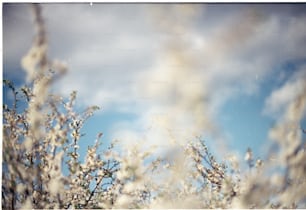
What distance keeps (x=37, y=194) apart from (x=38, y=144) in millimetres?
261

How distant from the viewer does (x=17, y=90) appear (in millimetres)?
2176

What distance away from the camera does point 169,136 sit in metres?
2.14

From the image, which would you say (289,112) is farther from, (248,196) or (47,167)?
(47,167)

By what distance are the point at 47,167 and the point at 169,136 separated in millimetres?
673

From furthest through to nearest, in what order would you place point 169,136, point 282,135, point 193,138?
1. point 193,138
2. point 169,136
3. point 282,135

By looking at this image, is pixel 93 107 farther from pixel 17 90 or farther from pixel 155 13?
pixel 155 13

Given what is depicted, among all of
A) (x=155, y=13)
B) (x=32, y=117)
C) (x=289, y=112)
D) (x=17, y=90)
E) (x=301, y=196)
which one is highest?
(x=155, y=13)

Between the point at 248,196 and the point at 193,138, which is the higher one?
the point at 193,138

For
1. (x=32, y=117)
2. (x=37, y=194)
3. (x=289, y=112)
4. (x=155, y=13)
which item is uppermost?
(x=155, y=13)

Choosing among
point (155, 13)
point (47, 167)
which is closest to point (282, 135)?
point (155, 13)

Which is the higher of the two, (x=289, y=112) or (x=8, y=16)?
(x=8, y=16)

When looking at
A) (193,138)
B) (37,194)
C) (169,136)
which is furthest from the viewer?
(193,138)

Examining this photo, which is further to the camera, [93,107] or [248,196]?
[93,107]

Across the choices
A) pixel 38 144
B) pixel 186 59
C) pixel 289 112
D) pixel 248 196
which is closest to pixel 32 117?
pixel 38 144
